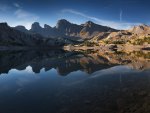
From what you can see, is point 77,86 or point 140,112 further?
point 77,86

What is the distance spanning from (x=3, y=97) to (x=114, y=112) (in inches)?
770

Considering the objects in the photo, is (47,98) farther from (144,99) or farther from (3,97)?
(144,99)

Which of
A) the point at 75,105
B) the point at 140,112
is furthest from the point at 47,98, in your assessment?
the point at 140,112

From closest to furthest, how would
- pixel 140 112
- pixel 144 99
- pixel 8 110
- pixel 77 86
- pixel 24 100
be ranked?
pixel 140 112
pixel 8 110
pixel 144 99
pixel 24 100
pixel 77 86

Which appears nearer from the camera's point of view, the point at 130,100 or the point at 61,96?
the point at 130,100

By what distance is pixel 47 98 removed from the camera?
3447 cm

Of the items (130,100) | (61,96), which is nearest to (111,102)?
(130,100)

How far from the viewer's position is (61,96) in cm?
3541

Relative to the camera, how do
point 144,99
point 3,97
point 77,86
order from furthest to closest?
1. point 77,86
2. point 3,97
3. point 144,99

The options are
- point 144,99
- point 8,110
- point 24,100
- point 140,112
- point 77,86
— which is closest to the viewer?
point 140,112

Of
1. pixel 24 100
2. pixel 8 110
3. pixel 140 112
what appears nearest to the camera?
pixel 140 112

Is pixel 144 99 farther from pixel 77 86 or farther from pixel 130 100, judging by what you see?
pixel 77 86

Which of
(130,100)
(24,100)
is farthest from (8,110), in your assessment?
(130,100)

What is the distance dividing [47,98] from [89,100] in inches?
271
